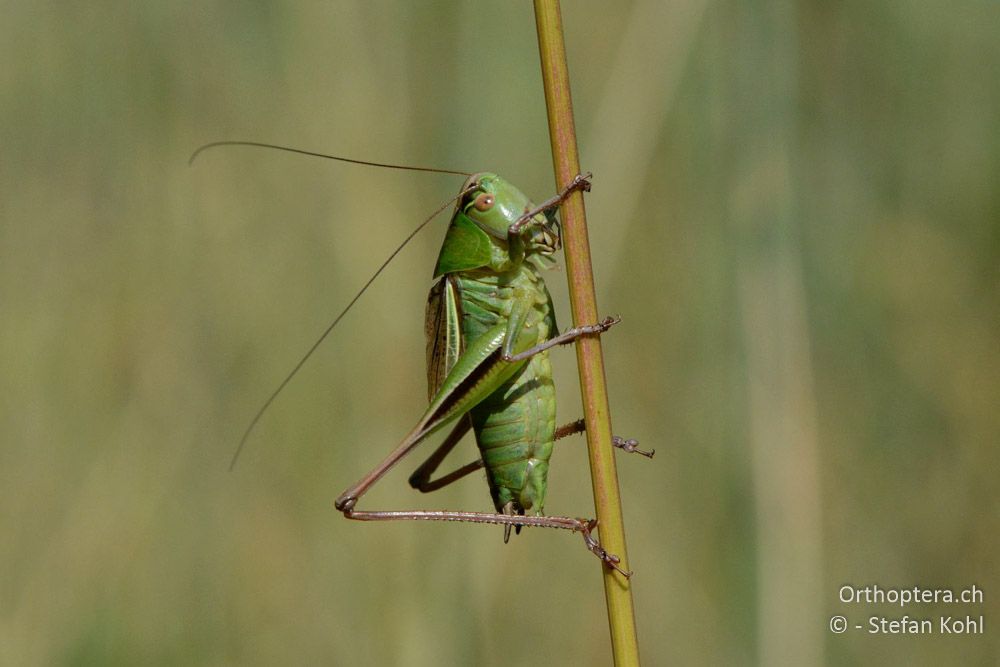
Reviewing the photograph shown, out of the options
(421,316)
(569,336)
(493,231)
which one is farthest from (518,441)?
(421,316)

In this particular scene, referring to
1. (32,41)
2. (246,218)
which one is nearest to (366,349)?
(246,218)

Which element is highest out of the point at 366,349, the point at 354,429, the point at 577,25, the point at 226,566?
the point at 577,25

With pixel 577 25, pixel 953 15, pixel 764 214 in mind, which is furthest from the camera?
pixel 577 25

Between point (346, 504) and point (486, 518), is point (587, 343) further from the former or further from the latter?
point (346, 504)

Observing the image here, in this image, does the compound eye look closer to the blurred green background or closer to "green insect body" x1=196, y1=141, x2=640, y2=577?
"green insect body" x1=196, y1=141, x2=640, y2=577

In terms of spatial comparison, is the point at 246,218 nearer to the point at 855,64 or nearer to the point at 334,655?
the point at 334,655

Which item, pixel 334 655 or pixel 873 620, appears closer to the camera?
pixel 873 620

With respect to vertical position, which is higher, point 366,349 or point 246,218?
point 246,218
